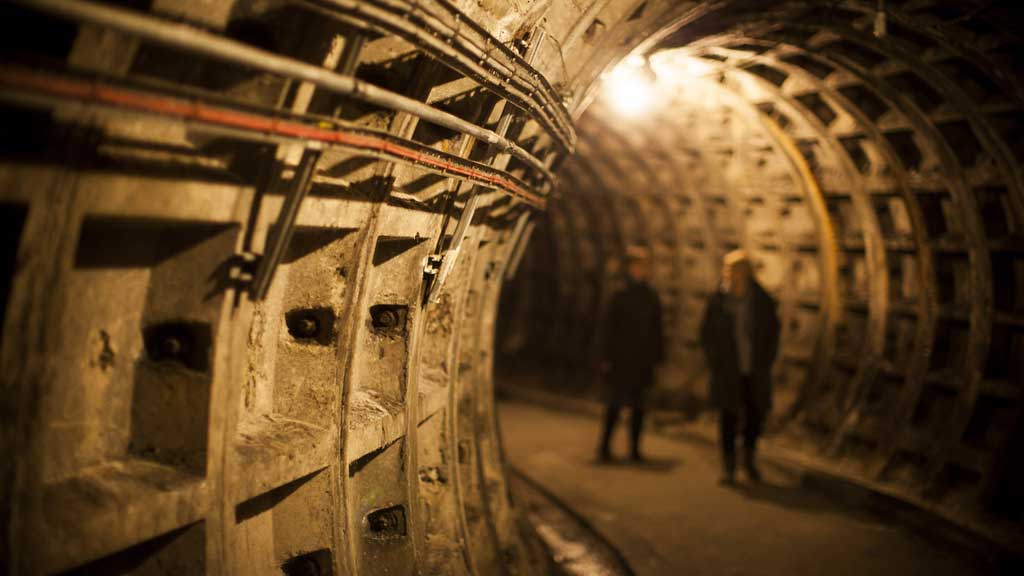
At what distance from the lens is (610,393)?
316 inches

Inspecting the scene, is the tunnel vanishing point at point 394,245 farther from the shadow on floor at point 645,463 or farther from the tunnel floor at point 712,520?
the shadow on floor at point 645,463

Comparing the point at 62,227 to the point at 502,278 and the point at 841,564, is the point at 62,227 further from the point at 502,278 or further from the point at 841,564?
the point at 841,564

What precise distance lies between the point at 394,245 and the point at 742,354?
477 cm

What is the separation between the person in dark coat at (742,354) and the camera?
716 cm

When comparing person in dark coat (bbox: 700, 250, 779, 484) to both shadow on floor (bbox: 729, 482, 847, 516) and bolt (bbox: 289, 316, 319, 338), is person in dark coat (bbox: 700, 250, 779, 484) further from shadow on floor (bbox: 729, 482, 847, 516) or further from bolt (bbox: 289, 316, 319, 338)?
bolt (bbox: 289, 316, 319, 338)

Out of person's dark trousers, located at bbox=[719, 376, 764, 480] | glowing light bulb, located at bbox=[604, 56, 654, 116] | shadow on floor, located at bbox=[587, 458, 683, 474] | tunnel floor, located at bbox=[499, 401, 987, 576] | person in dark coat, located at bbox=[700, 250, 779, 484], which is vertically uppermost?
glowing light bulb, located at bbox=[604, 56, 654, 116]

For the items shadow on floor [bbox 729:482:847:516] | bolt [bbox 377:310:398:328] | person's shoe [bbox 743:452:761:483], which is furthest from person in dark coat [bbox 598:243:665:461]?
bolt [bbox 377:310:398:328]

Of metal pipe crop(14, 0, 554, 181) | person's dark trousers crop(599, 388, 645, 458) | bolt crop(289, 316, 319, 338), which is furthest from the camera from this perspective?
person's dark trousers crop(599, 388, 645, 458)

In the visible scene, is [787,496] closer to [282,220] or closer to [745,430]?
[745,430]

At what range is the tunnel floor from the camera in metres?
5.46

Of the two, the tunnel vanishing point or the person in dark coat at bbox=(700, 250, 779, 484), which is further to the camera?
the person in dark coat at bbox=(700, 250, 779, 484)

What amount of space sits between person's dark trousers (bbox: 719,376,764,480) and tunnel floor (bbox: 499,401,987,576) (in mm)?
216

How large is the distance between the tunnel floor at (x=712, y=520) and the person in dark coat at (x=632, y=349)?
505 mm

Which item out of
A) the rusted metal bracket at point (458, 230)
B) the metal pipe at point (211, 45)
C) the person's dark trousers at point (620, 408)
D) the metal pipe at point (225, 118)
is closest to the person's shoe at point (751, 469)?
the person's dark trousers at point (620, 408)
